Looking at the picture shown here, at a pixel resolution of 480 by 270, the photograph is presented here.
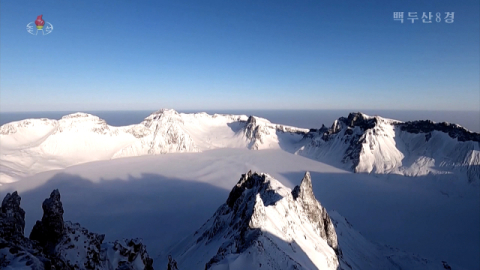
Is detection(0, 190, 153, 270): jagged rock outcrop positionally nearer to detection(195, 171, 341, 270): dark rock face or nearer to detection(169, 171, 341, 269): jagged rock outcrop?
detection(169, 171, 341, 269): jagged rock outcrop

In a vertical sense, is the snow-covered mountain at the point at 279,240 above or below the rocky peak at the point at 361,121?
below

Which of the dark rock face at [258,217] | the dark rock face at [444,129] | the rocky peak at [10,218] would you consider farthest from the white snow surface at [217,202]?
the dark rock face at [444,129]

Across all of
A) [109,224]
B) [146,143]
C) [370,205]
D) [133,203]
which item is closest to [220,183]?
[133,203]

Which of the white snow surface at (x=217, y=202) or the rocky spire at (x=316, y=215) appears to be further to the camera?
the white snow surface at (x=217, y=202)

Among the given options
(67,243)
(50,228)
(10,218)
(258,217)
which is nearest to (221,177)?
(258,217)

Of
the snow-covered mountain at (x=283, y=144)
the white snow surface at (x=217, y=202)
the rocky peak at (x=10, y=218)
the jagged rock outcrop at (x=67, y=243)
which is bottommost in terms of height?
the white snow surface at (x=217, y=202)

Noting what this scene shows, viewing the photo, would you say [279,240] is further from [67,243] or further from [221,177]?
[221,177]

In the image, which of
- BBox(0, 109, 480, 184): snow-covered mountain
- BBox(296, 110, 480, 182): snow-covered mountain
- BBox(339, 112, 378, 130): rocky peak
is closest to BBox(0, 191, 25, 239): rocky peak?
BBox(0, 109, 480, 184): snow-covered mountain

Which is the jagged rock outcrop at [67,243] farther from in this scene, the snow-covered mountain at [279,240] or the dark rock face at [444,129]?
the dark rock face at [444,129]
